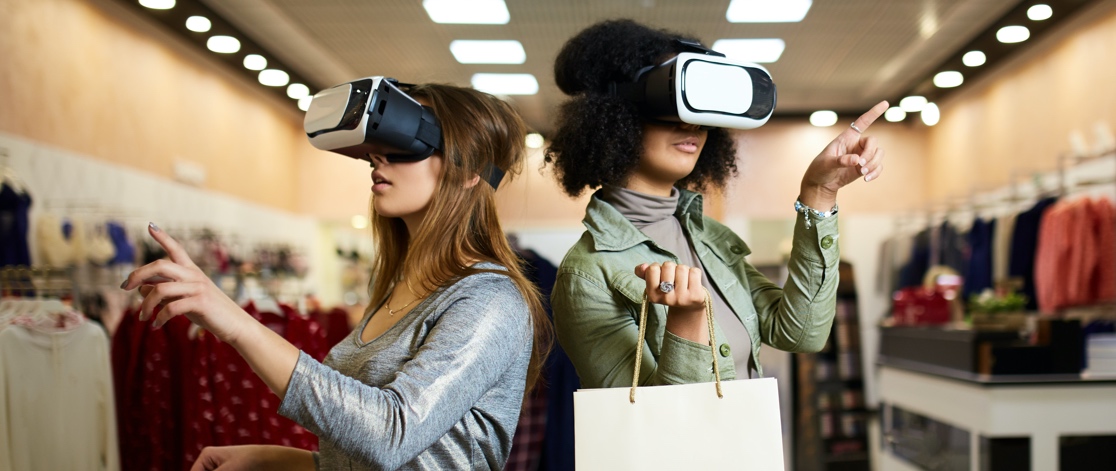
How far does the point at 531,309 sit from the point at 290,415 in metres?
0.40

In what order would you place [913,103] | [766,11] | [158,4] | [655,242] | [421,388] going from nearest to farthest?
[421,388], [655,242], [158,4], [766,11], [913,103]

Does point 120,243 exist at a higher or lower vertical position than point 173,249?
higher

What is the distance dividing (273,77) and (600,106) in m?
6.32

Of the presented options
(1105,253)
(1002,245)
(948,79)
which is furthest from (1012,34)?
(1105,253)

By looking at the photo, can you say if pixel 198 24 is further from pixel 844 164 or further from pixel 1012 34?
pixel 844 164

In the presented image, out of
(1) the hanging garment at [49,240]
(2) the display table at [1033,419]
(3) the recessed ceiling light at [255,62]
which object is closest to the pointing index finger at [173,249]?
(2) the display table at [1033,419]

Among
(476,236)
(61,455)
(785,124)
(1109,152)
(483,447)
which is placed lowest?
(61,455)

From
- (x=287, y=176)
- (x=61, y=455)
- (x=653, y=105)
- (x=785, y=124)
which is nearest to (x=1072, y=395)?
(x=653, y=105)

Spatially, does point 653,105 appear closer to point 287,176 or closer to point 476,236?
point 476,236

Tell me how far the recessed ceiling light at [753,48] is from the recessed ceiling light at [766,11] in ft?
1.28

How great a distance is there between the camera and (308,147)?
31.2ft

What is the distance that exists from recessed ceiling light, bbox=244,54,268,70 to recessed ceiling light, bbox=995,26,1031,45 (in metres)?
5.03

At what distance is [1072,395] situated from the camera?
404cm

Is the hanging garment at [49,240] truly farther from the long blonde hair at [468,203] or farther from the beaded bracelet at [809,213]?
the beaded bracelet at [809,213]
